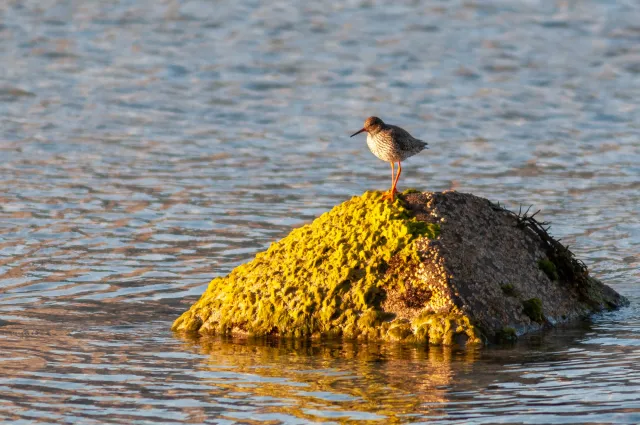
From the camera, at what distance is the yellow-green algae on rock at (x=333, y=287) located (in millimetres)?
8781

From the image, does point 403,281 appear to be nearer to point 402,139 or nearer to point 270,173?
point 402,139

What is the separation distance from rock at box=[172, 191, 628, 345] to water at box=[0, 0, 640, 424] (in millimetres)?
251

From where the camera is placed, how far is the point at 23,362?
827 centimetres

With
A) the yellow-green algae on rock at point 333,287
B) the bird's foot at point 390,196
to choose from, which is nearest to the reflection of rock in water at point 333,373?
the yellow-green algae on rock at point 333,287

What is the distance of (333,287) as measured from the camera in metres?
8.95

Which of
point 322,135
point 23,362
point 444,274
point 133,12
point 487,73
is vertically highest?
point 133,12

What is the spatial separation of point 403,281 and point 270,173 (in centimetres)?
753

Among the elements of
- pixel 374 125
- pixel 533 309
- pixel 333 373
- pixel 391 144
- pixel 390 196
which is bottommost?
pixel 333 373

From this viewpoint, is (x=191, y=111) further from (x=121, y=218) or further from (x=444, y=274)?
(x=444, y=274)

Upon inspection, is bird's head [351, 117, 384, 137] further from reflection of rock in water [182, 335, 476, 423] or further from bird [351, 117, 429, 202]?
reflection of rock in water [182, 335, 476, 423]

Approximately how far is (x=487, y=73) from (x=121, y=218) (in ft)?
36.8

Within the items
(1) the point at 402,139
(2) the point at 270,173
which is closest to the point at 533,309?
(1) the point at 402,139

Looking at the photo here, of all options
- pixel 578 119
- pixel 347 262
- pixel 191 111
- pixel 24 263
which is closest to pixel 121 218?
pixel 24 263

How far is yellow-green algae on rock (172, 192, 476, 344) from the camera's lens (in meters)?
8.78
